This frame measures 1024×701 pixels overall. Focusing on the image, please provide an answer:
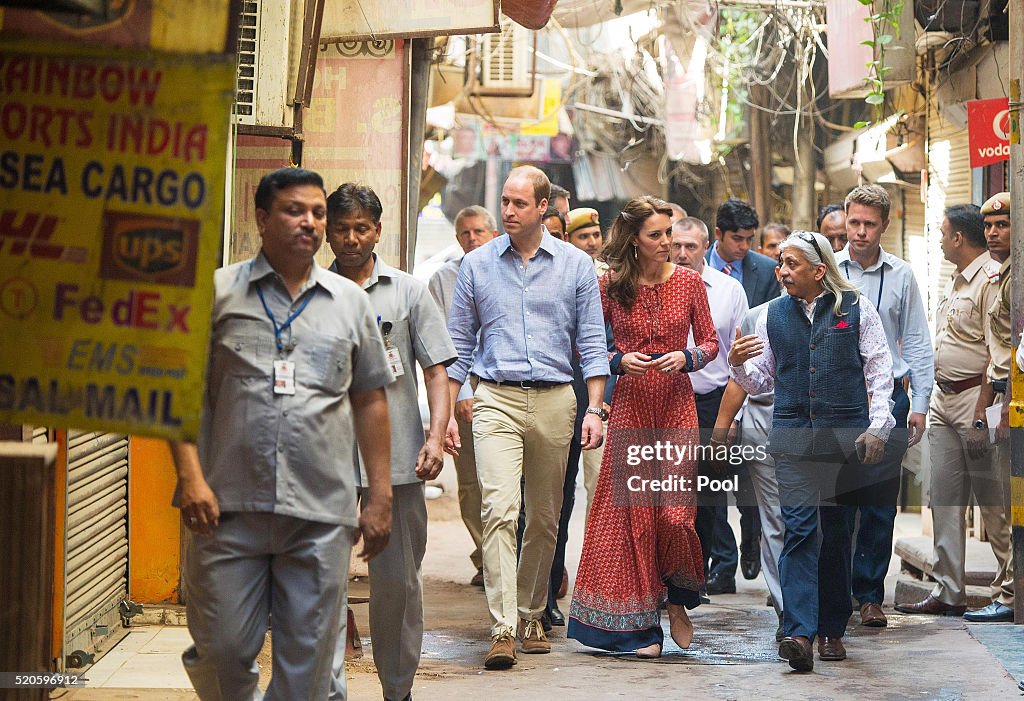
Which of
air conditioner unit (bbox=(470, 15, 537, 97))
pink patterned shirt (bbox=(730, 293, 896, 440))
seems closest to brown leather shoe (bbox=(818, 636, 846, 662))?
pink patterned shirt (bbox=(730, 293, 896, 440))

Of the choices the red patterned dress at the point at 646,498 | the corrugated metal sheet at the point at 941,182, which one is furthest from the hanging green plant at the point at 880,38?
the red patterned dress at the point at 646,498

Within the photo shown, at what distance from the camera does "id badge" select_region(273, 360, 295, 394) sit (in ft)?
14.3

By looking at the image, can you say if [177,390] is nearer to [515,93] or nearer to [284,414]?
[284,414]

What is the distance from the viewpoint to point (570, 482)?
8.30 meters

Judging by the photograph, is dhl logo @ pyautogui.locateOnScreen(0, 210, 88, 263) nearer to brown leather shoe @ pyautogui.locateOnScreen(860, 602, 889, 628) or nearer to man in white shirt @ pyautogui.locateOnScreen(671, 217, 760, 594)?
man in white shirt @ pyautogui.locateOnScreen(671, 217, 760, 594)

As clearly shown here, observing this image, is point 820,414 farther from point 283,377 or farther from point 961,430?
point 283,377

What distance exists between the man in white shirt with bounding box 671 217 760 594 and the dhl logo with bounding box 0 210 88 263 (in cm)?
536

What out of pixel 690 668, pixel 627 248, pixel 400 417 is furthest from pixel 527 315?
pixel 690 668

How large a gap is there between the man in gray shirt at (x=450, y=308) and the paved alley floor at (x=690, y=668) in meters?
0.74

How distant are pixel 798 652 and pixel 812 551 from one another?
1.58 ft

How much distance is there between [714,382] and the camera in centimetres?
891

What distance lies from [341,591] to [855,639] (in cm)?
406

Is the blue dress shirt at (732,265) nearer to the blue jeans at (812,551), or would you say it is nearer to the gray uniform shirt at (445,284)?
the gray uniform shirt at (445,284)

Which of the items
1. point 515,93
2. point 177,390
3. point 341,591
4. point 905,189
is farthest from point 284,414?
point 905,189
